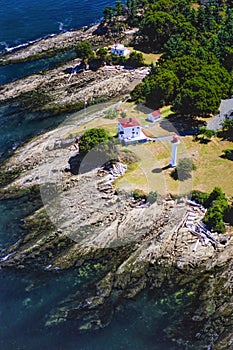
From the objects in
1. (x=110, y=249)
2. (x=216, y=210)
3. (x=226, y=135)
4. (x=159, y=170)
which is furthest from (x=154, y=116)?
(x=110, y=249)

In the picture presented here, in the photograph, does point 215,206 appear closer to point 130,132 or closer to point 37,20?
point 130,132

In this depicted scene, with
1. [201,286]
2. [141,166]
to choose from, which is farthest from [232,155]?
[201,286]

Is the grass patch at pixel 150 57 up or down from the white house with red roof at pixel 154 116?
up

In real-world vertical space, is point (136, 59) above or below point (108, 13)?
below

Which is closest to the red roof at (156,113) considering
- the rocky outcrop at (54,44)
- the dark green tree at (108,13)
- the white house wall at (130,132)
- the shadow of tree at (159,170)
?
the white house wall at (130,132)

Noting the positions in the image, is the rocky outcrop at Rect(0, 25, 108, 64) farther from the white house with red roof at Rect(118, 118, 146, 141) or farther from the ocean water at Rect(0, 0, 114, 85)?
the white house with red roof at Rect(118, 118, 146, 141)

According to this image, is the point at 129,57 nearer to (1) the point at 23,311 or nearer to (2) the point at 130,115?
(2) the point at 130,115

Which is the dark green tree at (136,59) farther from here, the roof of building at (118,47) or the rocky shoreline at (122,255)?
the rocky shoreline at (122,255)

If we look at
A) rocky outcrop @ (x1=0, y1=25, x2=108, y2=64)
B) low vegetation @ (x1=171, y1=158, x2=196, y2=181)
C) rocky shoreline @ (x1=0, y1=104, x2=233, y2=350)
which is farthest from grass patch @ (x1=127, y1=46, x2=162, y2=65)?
rocky shoreline @ (x1=0, y1=104, x2=233, y2=350)
